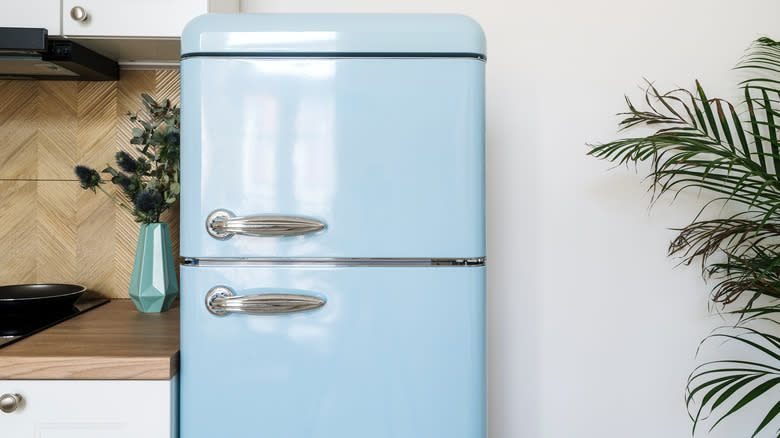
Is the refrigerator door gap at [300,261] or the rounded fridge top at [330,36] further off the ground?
the rounded fridge top at [330,36]

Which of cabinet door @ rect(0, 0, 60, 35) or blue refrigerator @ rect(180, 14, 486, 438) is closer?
blue refrigerator @ rect(180, 14, 486, 438)

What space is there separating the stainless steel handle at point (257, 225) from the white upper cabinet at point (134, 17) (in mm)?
566

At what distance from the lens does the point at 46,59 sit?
52.8 inches

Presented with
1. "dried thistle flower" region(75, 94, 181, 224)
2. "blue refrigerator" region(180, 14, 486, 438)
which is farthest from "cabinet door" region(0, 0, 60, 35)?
"blue refrigerator" region(180, 14, 486, 438)

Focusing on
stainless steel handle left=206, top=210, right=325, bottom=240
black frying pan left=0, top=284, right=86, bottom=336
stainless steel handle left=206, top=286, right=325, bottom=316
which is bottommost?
black frying pan left=0, top=284, right=86, bottom=336

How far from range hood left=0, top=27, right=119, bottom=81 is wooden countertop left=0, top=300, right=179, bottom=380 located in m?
0.67

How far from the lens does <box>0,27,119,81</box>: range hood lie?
4.07ft

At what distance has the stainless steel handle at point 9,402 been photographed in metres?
0.99

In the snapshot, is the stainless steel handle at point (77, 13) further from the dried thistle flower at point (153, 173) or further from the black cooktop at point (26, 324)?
the black cooktop at point (26, 324)

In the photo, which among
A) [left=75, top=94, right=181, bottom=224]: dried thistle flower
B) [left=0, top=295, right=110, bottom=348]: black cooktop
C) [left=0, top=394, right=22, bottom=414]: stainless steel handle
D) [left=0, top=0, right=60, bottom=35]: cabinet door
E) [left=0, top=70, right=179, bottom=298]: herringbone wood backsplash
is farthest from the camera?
[left=0, top=70, right=179, bottom=298]: herringbone wood backsplash

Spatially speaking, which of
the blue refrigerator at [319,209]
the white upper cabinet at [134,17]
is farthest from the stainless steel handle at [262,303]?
the white upper cabinet at [134,17]

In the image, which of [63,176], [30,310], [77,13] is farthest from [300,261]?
[63,176]

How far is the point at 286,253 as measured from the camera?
3.39 ft

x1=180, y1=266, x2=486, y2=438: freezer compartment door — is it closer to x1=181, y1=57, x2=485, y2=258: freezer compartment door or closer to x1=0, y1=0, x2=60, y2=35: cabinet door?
x1=181, y1=57, x2=485, y2=258: freezer compartment door
